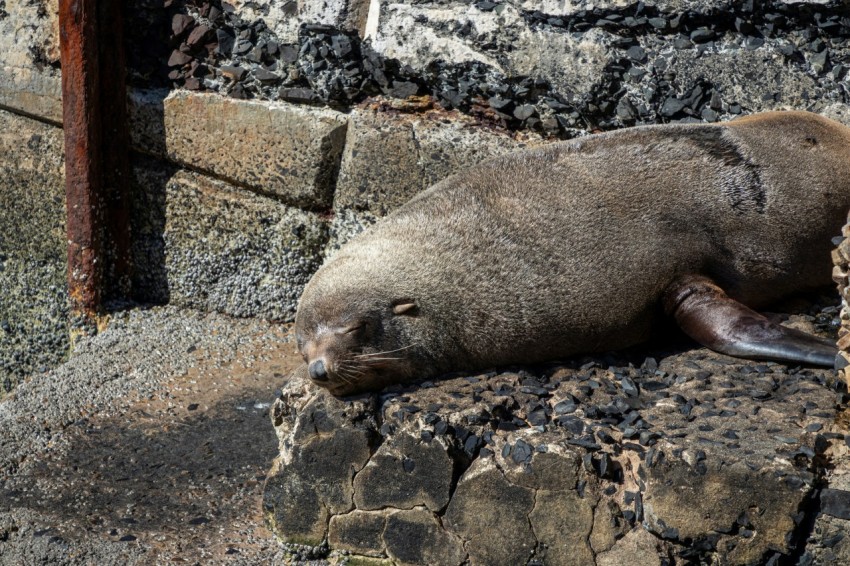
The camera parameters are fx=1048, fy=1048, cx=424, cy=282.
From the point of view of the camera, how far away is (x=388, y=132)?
552cm

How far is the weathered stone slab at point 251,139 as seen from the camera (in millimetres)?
5680

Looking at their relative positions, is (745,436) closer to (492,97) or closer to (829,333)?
(829,333)

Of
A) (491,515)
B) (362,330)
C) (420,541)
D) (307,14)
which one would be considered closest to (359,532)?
(420,541)

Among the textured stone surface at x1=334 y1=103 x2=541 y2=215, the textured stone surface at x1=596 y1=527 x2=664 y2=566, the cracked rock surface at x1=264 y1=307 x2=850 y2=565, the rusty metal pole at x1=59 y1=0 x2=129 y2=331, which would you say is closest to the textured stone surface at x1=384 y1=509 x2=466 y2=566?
the cracked rock surface at x1=264 y1=307 x2=850 y2=565

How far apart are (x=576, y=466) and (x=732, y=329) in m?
0.99

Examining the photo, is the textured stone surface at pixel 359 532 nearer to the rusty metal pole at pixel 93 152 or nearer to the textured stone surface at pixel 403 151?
the textured stone surface at pixel 403 151

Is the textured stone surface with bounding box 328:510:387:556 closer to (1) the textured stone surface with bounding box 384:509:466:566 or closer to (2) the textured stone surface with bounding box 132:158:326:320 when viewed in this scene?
Answer: (1) the textured stone surface with bounding box 384:509:466:566

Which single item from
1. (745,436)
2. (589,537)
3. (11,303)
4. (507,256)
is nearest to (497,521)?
(589,537)

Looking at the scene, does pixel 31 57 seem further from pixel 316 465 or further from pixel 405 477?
pixel 405 477

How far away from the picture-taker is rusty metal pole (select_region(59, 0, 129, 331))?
579 centimetres

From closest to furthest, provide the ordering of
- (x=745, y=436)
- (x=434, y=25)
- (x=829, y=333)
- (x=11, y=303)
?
(x=745, y=436) < (x=829, y=333) < (x=434, y=25) < (x=11, y=303)

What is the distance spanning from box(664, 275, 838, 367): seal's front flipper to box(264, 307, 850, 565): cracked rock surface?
2.4 inches

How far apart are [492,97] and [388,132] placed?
579 mm

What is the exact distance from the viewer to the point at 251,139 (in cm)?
579
